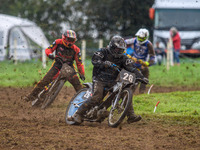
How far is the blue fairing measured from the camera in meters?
9.14

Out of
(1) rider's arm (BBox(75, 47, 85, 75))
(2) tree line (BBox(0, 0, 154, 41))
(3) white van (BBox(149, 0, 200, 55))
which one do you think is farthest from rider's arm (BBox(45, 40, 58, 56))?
(2) tree line (BBox(0, 0, 154, 41))

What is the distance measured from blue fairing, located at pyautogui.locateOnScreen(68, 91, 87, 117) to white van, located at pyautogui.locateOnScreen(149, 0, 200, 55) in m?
18.4

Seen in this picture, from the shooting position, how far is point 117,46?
8312mm

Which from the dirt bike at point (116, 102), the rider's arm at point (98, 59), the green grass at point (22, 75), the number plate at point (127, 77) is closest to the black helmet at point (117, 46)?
the rider's arm at point (98, 59)

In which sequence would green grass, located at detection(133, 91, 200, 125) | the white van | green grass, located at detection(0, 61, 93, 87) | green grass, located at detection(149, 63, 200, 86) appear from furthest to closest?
the white van
green grass, located at detection(149, 63, 200, 86)
green grass, located at detection(0, 61, 93, 87)
green grass, located at detection(133, 91, 200, 125)

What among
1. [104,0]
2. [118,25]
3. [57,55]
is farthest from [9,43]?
[57,55]

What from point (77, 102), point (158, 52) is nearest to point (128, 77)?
point (77, 102)

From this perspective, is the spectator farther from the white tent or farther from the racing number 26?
the racing number 26

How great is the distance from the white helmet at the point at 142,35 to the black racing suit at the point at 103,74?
14.2ft

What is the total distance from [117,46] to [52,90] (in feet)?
10.7

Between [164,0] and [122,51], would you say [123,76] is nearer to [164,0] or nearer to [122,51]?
[122,51]

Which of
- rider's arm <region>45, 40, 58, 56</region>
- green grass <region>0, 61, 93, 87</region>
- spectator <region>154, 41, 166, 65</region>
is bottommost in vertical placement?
green grass <region>0, 61, 93, 87</region>

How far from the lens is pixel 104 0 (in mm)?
37250

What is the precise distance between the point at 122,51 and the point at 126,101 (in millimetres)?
1022
